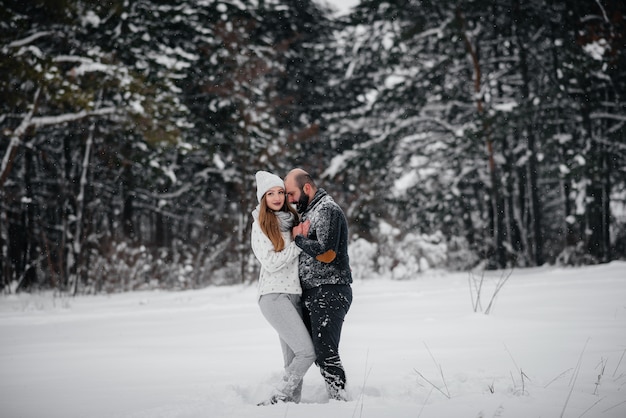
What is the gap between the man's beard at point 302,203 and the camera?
12.1 ft

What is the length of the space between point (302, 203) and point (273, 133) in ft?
43.0

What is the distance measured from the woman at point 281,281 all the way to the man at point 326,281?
8 centimetres

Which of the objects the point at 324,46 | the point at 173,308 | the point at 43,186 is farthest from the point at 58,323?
the point at 324,46

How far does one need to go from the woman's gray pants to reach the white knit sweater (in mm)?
55

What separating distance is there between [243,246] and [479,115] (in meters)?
7.68

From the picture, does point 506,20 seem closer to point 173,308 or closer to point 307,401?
point 173,308

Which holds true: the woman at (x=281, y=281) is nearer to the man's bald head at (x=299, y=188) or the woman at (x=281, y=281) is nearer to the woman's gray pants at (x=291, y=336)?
the woman's gray pants at (x=291, y=336)

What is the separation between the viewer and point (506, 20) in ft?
54.1

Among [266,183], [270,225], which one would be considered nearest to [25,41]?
[266,183]

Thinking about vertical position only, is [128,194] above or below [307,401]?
above

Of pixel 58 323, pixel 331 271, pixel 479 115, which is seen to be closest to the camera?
pixel 331 271

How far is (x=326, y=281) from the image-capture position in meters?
3.39

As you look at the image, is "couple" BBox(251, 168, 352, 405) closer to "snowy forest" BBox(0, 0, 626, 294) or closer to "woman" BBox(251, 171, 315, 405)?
"woman" BBox(251, 171, 315, 405)

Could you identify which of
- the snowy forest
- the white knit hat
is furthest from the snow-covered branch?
the white knit hat
